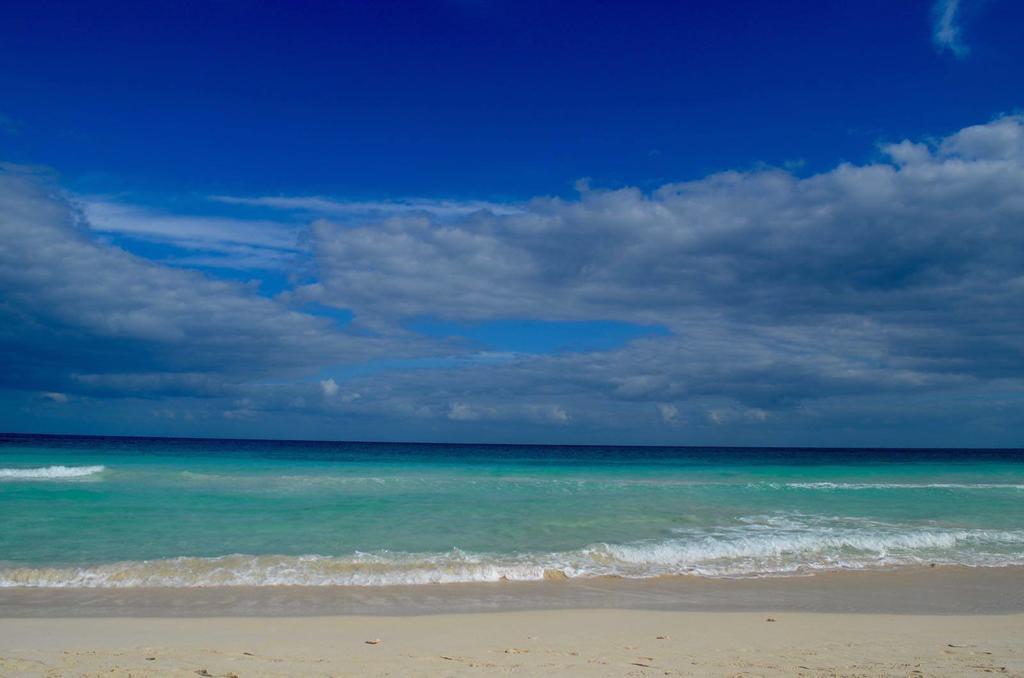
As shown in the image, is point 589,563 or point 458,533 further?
point 458,533

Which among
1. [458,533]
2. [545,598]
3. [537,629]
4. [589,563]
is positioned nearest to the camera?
[537,629]

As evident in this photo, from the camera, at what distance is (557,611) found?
9156 millimetres

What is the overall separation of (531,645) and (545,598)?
258 cm

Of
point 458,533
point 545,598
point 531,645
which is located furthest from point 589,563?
point 531,645

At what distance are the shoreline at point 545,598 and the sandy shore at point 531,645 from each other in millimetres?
465

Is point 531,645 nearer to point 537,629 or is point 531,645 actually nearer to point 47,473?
point 537,629

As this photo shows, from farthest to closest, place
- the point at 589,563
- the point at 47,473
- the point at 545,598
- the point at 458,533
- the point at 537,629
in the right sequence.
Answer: the point at 47,473
the point at 458,533
the point at 589,563
the point at 545,598
the point at 537,629

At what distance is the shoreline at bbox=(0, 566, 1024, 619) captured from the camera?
918cm

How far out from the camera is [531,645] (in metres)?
7.48

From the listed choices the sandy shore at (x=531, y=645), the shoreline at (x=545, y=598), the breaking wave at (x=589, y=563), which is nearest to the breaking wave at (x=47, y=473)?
the breaking wave at (x=589, y=563)

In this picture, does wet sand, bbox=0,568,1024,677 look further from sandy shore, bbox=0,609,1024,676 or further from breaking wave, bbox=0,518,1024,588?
breaking wave, bbox=0,518,1024,588

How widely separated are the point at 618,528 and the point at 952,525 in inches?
353

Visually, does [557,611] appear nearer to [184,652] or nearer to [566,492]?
[184,652]

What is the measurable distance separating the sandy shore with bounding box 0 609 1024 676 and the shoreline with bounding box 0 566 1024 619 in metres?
0.46
